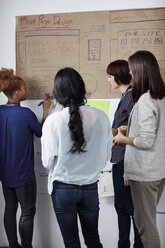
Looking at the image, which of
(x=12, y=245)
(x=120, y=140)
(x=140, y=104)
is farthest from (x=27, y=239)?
(x=140, y=104)

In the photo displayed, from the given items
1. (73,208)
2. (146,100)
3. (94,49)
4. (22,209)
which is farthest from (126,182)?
(94,49)

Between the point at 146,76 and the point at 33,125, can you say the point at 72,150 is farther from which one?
the point at 33,125

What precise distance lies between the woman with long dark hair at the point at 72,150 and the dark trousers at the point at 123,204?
1.35 ft

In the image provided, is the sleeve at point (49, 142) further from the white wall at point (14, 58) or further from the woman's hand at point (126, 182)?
the white wall at point (14, 58)

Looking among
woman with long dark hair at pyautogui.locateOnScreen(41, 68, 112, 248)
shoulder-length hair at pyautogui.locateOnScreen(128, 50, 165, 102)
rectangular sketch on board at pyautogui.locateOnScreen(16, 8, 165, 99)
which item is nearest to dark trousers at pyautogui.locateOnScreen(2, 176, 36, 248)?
woman with long dark hair at pyautogui.locateOnScreen(41, 68, 112, 248)

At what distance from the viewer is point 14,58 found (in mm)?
2168

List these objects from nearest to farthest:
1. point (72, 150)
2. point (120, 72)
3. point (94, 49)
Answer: point (72, 150) → point (120, 72) → point (94, 49)

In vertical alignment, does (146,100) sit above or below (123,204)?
above

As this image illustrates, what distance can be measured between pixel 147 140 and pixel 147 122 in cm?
9

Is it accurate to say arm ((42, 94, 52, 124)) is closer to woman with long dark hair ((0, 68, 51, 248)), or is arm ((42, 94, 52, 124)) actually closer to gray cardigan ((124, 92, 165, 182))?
woman with long dark hair ((0, 68, 51, 248))

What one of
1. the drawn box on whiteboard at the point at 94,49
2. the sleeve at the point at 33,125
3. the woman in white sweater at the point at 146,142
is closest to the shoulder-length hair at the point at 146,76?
the woman in white sweater at the point at 146,142

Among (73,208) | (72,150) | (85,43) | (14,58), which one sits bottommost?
(73,208)

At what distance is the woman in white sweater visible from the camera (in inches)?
53.4

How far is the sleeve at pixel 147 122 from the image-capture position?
1.34 meters
